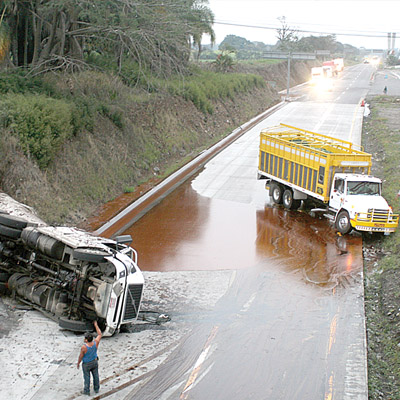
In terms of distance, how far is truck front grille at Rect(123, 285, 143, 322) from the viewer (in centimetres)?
1223

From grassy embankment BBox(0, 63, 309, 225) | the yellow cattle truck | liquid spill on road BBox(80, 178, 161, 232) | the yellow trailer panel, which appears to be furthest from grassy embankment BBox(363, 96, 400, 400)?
grassy embankment BBox(0, 63, 309, 225)

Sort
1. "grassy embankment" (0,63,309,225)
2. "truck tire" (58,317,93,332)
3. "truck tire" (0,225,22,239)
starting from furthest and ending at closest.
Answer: "grassy embankment" (0,63,309,225) → "truck tire" (0,225,22,239) → "truck tire" (58,317,93,332)

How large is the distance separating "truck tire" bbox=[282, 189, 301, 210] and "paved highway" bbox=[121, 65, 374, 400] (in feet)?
1.45

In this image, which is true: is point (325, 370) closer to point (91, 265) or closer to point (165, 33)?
point (91, 265)

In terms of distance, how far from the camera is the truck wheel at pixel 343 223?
808 inches

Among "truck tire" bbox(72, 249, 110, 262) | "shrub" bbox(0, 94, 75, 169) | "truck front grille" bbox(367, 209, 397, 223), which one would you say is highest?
"shrub" bbox(0, 94, 75, 169)

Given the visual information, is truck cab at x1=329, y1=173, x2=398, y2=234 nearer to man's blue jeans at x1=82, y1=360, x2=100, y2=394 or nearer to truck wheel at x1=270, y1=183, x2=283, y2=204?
truck wheel at x1=270, y1=183, x2=283, y2=204

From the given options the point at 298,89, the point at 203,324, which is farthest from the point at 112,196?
the point at 298,89

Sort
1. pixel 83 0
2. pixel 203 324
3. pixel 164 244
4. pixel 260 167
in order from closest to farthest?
pixel 203 324, pixel 164 244, pixel 83 0, pixel 260 167

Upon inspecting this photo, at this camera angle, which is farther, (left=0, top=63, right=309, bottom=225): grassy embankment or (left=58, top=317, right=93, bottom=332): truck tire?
(left=0, top=63, right=309, bottom=225): grassy embankment

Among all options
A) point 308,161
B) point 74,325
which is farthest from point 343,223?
point 74,325

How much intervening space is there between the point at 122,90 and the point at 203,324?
69.2 ft

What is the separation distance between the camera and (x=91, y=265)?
41.2ft

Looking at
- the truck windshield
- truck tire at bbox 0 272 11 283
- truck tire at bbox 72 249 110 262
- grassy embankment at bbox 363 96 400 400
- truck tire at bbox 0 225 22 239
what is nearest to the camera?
grassy embankment at bbox 363 96 400 400
